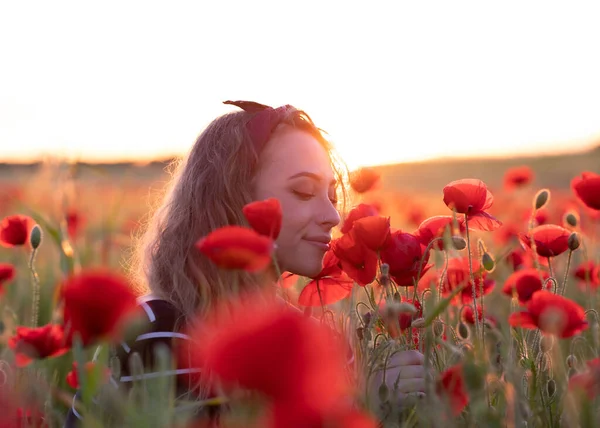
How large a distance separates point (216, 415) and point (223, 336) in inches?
28.9

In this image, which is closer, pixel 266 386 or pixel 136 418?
pixel 266 386

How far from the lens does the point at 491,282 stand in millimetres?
1687

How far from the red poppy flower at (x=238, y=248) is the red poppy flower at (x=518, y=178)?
2947mm

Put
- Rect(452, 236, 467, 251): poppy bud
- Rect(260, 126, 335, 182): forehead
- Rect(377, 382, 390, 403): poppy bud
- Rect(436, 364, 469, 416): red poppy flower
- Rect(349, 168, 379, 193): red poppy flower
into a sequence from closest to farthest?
Rect(436, 364, 469, 416): red poppy flower, Rect(377, 382, 390, 403): poppy bud, Rect(452, 236, 467, 251): poppy bud, Rect(260, 126, 335, 182): forehead, Rect(349, 168, 379, 193): red poppy flower

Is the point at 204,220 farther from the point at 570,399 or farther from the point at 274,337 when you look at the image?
the point at 274,337


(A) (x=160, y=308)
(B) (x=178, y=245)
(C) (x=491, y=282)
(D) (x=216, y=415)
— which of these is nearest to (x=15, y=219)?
(B) (x=178, y=245)

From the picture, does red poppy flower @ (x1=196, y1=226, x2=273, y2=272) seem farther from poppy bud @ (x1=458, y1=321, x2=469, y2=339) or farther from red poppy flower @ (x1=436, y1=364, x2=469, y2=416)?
poppy bud @ (x1=458, y1=321, x2=469, y2=339)

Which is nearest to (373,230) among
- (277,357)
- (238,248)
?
(238,248)

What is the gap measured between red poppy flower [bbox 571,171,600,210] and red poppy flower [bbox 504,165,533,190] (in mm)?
1857

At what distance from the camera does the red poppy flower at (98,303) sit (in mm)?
723

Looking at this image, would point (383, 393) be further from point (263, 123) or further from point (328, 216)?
point (263, 123)

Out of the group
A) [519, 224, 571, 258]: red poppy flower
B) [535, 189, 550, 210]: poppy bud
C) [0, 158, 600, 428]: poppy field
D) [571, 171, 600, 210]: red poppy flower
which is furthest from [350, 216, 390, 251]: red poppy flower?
[571, 171, 600, 210]: red poppy flower

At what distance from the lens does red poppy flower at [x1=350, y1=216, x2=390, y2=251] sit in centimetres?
136

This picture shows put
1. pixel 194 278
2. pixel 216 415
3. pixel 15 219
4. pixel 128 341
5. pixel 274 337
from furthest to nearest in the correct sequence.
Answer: pixel 15 219, pixel 194 278, pixel 128 341, pixel 216 415, pixel 274 337
